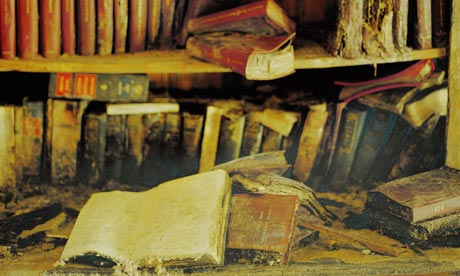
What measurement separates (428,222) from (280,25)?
1.02m

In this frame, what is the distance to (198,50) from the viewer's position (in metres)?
3.10

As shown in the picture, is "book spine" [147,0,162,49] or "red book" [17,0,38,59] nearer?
"red book" [17,0,38,59]

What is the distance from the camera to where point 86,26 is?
3.05 meters

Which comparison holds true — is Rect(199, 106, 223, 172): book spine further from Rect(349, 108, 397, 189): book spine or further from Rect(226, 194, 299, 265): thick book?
Rect(349, 108, 397, 189): book spine

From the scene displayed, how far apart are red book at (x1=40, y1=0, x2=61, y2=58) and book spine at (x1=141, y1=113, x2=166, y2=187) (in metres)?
0.50

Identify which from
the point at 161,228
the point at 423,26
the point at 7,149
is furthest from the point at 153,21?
the point at 423,26

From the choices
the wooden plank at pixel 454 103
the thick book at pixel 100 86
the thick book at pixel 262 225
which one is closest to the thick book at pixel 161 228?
the thick book at pixel 262 225

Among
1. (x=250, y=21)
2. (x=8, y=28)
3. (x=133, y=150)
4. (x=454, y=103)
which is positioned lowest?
(x=133, y=150)

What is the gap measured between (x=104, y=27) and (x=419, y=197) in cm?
150

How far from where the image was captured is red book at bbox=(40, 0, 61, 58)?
9.81 feet

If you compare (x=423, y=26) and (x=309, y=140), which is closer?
(x=423, y=26)

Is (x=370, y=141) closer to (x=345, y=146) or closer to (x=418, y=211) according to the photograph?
(x=345, y=146)

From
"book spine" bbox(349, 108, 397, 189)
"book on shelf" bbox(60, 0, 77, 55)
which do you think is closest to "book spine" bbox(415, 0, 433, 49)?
"book spine" bbox(349, 108, 397, 189)

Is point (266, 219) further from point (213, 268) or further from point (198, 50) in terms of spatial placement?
point (198, 50)
